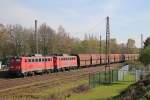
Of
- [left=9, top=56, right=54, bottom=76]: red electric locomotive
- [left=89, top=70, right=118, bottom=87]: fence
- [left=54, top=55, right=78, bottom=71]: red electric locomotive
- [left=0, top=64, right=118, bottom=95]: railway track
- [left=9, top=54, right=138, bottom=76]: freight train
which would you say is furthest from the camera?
[left=54, top=55, right=78, bottom=71]: red electric locomotive

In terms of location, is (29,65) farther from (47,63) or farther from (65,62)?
(65,62)

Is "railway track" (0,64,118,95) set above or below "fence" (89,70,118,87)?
below

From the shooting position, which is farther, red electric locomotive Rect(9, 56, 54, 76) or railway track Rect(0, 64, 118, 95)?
red electric locomotive Rect(9, 56, 54, 76)

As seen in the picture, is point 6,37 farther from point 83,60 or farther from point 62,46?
point 83,60

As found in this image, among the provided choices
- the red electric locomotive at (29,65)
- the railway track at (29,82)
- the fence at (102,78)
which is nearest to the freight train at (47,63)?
the red electric locomotive at (29,65)

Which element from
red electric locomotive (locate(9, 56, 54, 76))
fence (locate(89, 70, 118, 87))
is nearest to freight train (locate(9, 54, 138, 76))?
red electric locomotive (locate(9, 56, 54, 76))

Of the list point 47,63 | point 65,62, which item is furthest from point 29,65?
point 65,62

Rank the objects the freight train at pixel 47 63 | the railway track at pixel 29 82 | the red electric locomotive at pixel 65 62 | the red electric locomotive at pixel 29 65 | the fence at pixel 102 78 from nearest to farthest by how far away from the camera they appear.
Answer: the railway track at pixel 29 82 < the fence at pixel 102 78 < the red electric locomotive at pixel 29 65 < the freight train at pixel 47 63 < the red electric locomotive at pixel 65 62

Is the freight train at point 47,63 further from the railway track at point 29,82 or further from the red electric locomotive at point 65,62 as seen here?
the railway track at point 29,82

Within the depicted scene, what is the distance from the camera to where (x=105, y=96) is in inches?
1260

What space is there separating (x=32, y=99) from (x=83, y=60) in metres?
52.7

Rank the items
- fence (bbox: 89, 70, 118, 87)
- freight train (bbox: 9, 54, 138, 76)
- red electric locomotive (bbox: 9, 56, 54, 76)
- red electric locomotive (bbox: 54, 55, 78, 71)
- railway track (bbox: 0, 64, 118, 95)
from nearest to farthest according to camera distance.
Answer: railway track (bbox: 0, 64, 118, 95) → fence (bbox: 89, 70, 118, 87) → red electric locomotive (bbox: 9, 56, 54, 76) → freight train (bbox: 9, 54, 138, 76) → red electric locomotive (bbox: 54, 55, 78, 71)

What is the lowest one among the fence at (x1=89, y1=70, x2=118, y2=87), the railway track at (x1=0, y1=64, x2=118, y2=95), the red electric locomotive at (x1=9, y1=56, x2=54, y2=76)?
the railway track at (x1=0, y1=64, x2=118, y2=95)

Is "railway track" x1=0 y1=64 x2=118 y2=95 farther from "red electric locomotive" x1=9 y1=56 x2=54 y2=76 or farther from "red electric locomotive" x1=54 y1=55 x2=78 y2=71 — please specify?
"red electric locomotive" x1=54 y1=55 x2=78 y2=71
